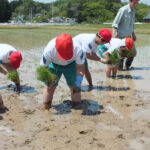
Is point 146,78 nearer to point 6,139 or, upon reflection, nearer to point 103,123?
point 103,123

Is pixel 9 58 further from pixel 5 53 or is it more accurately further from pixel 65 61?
pixel 65 61

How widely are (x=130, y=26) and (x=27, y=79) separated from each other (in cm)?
317

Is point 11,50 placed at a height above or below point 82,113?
above

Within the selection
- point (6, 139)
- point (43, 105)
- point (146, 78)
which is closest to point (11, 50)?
point (43, 105)

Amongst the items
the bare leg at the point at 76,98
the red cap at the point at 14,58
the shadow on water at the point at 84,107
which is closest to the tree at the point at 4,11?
the red cap at the point at 14,58

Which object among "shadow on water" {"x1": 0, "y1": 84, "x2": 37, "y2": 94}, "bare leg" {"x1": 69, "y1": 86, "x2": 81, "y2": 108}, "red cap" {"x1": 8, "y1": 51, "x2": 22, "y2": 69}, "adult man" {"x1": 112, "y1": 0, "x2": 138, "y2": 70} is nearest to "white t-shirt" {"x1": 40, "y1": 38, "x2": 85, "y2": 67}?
"bare leg" {"x1": 69, "y1": 86, "x2": 81, "y2": 108}

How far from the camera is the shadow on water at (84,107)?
13.6ft

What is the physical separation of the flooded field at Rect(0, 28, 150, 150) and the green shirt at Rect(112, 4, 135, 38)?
1501 millimetres

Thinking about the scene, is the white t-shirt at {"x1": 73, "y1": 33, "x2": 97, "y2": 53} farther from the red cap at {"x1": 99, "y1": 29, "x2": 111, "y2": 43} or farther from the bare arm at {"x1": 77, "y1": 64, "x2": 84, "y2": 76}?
the bare arm at {"x1": 77, "y1": 64, "x2": 84, "y2": 76}

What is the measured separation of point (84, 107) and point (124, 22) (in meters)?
3.42

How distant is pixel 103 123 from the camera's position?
370 cm

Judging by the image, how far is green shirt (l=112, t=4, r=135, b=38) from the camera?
6805 mm

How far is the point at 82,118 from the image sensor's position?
3.90 metres

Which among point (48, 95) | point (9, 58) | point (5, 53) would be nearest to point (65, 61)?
point (48, 95)
